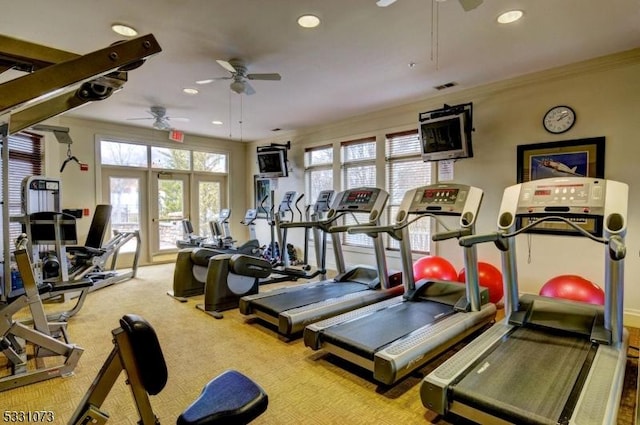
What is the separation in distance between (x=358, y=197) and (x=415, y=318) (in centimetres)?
177

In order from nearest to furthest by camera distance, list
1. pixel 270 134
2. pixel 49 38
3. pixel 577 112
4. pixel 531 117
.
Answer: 1. pixel 49 38
2. pixel 577 112
3. pixel 531 117
4. pixel 270 134

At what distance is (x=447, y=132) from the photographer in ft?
15.1

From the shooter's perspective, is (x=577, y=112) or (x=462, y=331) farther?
(x=577, y=112)

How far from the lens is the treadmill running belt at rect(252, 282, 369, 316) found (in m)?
3.61

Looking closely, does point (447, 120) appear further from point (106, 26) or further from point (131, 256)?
point (131, 256)

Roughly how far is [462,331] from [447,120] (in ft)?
9.19

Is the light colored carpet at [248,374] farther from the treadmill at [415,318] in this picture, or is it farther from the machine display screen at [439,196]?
the machine display screen at [439,196]

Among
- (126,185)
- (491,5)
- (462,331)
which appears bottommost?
(462,331)

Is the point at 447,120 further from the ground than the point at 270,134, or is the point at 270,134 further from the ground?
the point at 270,134

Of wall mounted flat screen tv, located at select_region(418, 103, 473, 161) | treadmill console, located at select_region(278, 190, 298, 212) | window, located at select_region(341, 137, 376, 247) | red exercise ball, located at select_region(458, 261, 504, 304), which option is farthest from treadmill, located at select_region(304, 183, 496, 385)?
treadmill console, located at select_region(278, 190, 298, 212)

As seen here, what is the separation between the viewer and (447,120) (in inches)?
179

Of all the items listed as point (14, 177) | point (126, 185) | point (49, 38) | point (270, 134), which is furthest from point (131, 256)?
point (49, 38)

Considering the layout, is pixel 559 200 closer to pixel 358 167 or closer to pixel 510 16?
pixel 510 16

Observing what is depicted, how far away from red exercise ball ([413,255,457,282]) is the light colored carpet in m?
1.81
